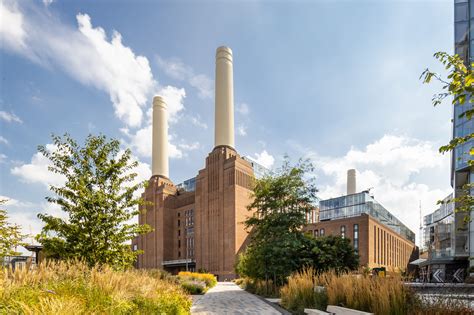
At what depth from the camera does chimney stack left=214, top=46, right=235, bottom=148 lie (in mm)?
65188

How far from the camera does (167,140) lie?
275ft

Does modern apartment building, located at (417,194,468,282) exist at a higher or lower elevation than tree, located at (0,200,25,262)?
lower

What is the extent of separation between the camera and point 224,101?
65.6 m

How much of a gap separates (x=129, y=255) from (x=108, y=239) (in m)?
1.04

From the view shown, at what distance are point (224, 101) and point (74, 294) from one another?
200 feet

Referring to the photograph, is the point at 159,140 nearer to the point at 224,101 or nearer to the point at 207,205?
the point at 224,101

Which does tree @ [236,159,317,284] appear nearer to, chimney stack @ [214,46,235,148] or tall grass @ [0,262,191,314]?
tall grass @ [0,262,191,314]

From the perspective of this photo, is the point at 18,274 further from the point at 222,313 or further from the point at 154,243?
the point at 154,243

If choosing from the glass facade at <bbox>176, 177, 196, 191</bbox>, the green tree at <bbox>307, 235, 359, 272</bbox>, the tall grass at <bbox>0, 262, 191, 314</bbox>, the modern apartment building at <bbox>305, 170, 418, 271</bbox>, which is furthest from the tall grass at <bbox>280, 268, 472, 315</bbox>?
the glass facade at <bbox>176, 177, 196, 191</bbox>

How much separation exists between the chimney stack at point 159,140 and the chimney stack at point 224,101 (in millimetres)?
21303

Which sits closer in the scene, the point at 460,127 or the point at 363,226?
the point at 460,127

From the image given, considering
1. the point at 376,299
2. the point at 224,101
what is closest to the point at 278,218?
the point at 376,299

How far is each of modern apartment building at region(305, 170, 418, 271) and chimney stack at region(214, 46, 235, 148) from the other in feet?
75.3

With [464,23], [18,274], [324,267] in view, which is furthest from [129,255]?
[464,23]
